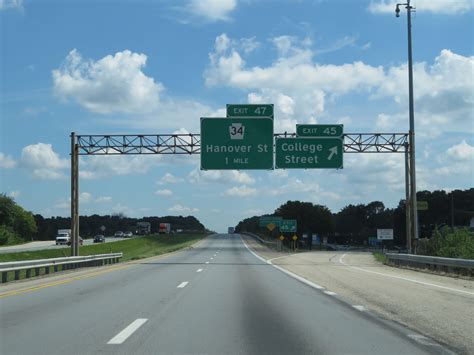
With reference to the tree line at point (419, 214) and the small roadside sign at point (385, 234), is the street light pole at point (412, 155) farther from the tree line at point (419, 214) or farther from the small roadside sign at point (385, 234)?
the tree line at point (419, 214)

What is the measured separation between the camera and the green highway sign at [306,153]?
121ft

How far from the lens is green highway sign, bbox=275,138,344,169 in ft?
121

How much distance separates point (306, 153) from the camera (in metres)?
36.9

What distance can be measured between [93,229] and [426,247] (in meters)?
176

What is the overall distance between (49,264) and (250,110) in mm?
15630

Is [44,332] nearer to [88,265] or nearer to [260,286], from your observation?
[260,286]

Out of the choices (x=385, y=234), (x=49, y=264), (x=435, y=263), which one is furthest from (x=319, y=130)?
(x=385, y=234)

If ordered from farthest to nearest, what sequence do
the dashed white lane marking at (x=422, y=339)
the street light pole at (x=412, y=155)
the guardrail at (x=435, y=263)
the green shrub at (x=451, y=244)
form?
the street light pole at (x=412, y=155) < the green shrub at (x=451, y=244) < the guardrail at (x=435, y=263) < the dashed white lane marking at (x=422, y=339)

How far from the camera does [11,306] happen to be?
14094 mm

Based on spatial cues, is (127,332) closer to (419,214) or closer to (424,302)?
(424,302)

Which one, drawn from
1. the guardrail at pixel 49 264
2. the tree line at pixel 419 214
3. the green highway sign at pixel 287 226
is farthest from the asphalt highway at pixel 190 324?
the tree line at pixel 419 214

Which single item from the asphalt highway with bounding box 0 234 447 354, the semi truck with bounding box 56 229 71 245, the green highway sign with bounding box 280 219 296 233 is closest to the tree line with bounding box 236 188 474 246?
the green highway sign with bounding box 280 219 296 233

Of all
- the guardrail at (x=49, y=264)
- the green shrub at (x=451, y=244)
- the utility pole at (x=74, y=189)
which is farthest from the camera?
the utility pole at (x=74, y=189)

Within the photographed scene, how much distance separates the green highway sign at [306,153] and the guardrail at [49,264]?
12329mm
